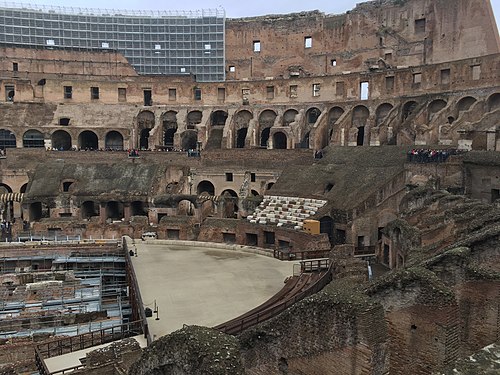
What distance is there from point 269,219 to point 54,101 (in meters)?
25.9

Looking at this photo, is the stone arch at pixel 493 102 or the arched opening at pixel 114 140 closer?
the stone arch at pixel 493 102

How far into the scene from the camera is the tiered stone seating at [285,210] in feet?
85.3

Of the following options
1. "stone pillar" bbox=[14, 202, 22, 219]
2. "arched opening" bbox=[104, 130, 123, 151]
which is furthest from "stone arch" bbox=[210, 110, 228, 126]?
"stone pillar" bbox=[14, 202, 22, 219]

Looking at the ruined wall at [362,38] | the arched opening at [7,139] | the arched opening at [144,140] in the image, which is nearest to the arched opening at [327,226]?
the ruined wall at [362,38]

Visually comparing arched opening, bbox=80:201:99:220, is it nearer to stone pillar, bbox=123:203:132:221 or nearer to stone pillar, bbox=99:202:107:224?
stone pillar, bbox=99:202:107:224

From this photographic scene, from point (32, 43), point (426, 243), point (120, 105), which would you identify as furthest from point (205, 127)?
point (426, 243)

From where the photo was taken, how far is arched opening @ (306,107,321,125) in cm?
4031

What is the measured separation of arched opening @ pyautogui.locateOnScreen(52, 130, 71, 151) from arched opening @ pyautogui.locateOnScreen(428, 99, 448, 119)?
29.5 meters

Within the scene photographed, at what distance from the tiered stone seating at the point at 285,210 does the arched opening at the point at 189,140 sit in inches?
580

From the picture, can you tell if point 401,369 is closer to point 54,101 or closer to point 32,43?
point 54,101

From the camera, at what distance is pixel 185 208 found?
1236 inches

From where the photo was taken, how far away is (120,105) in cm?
4275

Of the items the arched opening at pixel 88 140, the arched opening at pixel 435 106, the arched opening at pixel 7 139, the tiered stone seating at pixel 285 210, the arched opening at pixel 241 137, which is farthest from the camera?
the arched opening at pixel 241 137

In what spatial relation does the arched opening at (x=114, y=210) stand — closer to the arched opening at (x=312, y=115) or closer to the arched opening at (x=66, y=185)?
the arched opening at (x=66, y=185)
